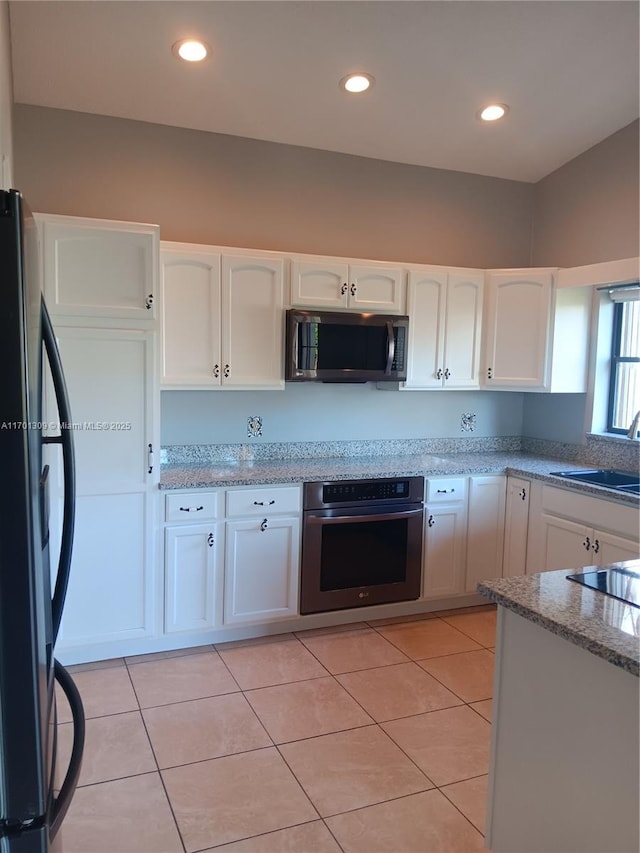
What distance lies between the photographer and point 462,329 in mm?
3996

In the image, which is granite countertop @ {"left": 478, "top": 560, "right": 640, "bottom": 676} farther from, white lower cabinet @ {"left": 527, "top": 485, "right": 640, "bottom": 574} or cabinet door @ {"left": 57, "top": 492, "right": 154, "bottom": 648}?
cabinet door @ {"left": 57, "top": 492, "right": 154, "bottom": 648}

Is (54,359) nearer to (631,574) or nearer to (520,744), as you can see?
(520,744)

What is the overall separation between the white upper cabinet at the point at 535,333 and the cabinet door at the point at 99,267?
87.8 inches

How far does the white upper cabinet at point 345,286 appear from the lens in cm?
353

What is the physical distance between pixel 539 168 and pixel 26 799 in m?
4.47

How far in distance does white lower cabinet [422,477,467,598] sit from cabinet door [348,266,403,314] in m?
1.10

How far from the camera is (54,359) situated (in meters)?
1.32

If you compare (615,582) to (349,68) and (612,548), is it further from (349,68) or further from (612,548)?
(349,68)

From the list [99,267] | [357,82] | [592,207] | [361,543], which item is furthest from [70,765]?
[592,207]

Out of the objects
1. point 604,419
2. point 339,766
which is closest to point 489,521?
point 604,419

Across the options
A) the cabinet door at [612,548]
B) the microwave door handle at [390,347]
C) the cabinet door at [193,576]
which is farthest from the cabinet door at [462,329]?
the cabinet door at [193,576]

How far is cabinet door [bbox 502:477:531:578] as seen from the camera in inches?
149

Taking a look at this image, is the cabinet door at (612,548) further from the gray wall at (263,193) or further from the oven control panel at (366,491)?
the gray wall at (263,193)

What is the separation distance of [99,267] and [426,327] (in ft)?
6.53
